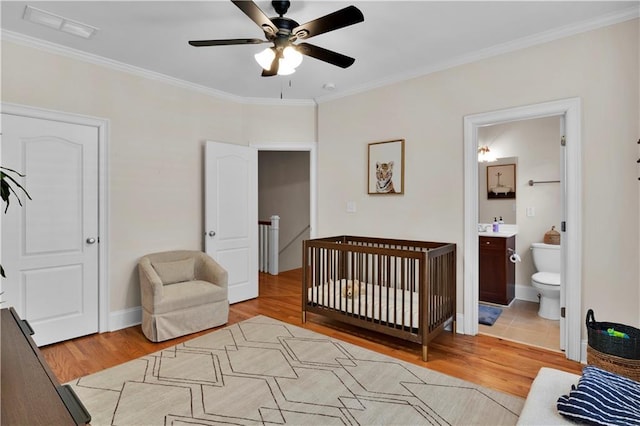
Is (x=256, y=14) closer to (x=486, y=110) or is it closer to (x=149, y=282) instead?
(x=486, y=110)

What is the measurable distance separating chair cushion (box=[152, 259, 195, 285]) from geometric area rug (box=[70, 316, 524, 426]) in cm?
76

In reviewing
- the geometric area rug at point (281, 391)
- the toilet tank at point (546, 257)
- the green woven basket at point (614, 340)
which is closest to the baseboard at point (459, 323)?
the geometric area rug at point (281, 391)

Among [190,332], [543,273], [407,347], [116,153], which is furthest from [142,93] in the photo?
[543,273]

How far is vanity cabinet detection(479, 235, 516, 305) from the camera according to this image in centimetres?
398

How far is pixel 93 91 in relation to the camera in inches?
124

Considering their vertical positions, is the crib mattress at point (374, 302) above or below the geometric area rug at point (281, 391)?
above

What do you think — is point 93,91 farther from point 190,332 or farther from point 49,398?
point 49,398

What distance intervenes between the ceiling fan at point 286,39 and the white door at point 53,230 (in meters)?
1.72

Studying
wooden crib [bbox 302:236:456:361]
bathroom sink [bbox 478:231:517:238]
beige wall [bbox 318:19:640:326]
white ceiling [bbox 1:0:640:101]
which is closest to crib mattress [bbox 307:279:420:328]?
wooden crib [bbox 302:236:456:361]

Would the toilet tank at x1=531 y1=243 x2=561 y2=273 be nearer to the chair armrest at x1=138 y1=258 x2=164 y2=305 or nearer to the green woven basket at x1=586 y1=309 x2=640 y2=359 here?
the green woven basket at x1=586 y1=309 x2=640 y2=359

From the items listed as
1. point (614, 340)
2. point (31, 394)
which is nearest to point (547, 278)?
point (614, 340)

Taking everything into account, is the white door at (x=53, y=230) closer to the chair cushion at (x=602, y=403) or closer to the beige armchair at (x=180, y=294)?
the beige armchair at (x=180, y=294)

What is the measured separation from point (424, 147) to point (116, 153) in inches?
117

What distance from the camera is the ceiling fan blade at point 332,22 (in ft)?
6.03
